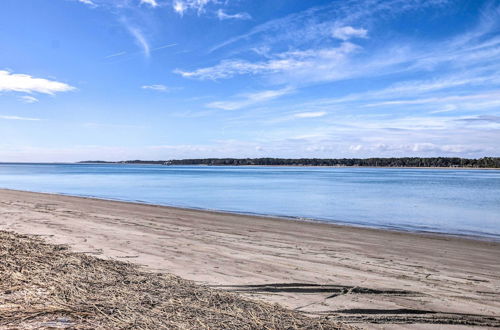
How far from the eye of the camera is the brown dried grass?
4.20 m

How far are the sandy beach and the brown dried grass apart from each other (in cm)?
58

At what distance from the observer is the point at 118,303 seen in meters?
4.73

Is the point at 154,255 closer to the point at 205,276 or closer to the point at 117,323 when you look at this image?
the point at 205,276

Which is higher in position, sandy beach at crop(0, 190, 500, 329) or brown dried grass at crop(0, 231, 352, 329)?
brown dried grass at crop(0, 231, 352, 329)

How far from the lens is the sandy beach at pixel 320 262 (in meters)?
5.13

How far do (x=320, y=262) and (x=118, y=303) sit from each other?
14.3ft

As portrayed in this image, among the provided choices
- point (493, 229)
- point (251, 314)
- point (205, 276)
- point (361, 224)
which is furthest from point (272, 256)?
point (493, 229)

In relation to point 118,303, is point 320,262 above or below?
below

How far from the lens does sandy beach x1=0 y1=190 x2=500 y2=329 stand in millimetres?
5133

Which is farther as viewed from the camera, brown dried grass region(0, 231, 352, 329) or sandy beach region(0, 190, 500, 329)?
sandy beach region(0, 190, 500, 329)

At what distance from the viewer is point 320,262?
7816 mm

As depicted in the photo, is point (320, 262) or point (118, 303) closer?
point (118, 303)

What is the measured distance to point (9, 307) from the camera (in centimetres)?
446

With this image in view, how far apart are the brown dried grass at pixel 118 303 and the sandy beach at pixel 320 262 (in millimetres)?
583
